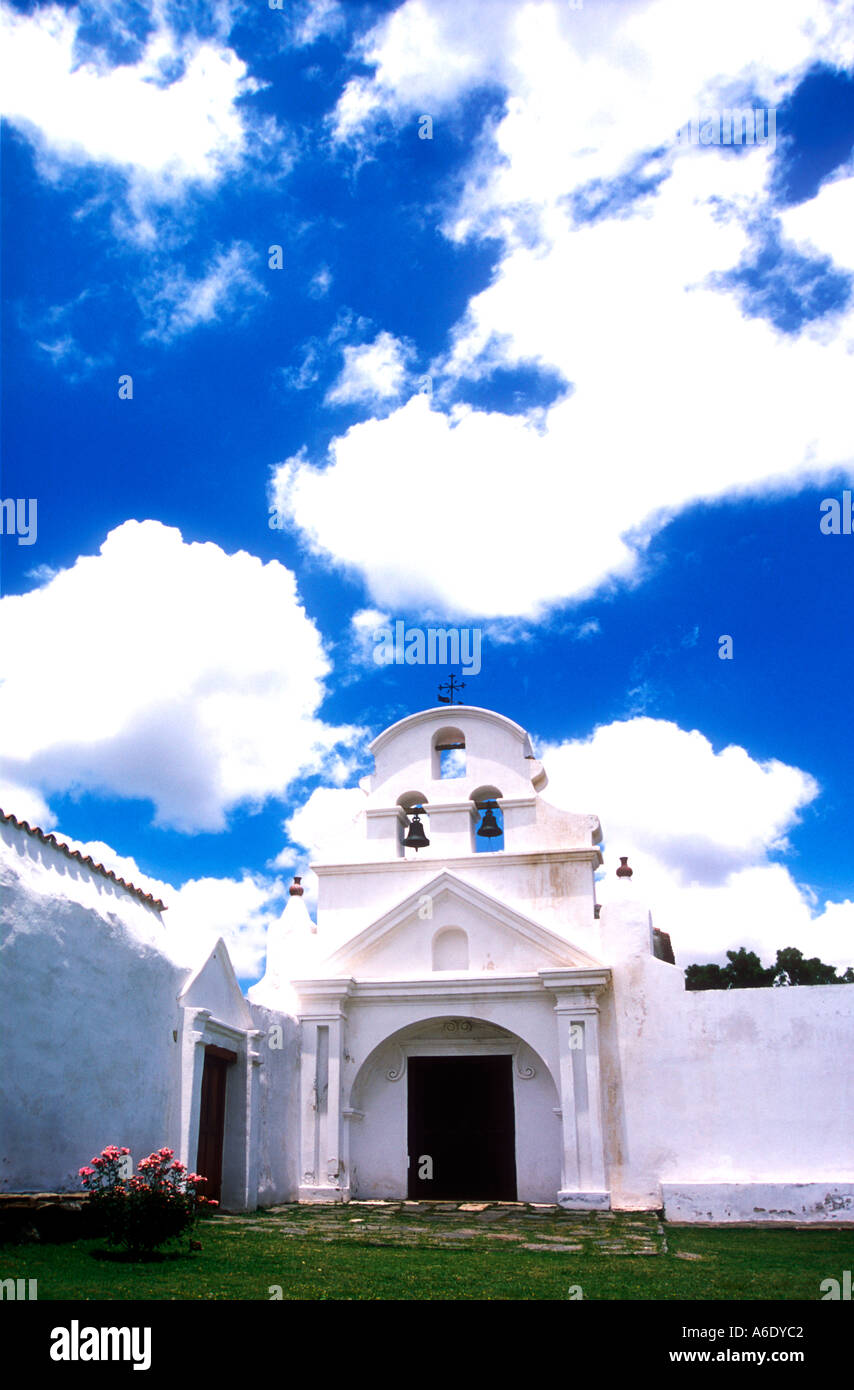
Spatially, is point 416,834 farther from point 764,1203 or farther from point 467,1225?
point 764,1203

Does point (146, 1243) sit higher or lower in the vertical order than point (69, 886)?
lower

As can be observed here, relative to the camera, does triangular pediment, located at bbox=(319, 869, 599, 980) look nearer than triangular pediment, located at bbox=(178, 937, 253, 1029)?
No

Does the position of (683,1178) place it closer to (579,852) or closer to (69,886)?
(579,852)

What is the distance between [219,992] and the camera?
12.4 meters

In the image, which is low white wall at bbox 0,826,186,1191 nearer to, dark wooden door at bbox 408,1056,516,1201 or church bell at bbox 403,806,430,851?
dark wooden door at bbox 408,1056,516,1201

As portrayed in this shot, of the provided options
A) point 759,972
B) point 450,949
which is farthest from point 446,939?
point 759,972

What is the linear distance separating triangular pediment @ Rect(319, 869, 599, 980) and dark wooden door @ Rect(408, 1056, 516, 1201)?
1388 millimetres

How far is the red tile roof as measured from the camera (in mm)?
9033

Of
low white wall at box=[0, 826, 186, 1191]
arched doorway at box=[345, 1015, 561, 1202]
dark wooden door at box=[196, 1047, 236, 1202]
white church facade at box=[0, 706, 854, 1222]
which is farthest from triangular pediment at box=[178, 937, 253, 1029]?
arched doorway at box=[345, 1015, 561, 1202]

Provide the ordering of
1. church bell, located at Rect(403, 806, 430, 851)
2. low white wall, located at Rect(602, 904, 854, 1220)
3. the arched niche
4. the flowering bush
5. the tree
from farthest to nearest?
the tree, church bell, located at Rect(403, 806, 430, 851), the arched niche, low white wall, located at Rect(602, 904, 854, 1220), the flowering bush
